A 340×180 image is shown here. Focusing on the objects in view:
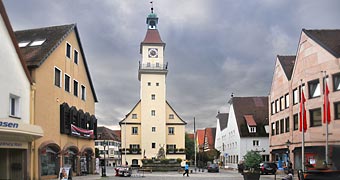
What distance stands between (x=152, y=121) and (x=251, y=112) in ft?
61.7

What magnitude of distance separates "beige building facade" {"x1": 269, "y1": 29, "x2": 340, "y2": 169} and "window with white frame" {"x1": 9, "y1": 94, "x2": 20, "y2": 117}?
2198 cm

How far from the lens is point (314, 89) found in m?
44.3

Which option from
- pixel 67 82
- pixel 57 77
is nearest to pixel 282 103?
pixel 67 82

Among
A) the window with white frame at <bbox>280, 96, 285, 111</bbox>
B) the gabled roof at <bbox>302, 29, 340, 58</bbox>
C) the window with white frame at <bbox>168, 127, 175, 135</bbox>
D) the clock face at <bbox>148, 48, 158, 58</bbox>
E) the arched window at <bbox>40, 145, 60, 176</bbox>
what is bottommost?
the arched window at <bbox>40, 145, 60, 176</bbox>

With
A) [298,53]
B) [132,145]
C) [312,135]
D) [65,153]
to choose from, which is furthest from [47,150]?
[132,145]

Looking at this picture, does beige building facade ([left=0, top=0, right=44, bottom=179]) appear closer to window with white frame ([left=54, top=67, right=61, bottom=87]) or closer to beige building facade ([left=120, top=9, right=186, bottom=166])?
window with white frame ([left=54, top=67, right=61, bottom=87])

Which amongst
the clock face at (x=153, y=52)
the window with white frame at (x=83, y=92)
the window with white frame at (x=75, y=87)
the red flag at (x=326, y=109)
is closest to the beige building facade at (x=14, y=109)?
the window with white frame at (x=75, y=87)

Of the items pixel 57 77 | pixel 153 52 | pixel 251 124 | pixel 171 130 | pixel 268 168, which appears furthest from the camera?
pixel 153 52

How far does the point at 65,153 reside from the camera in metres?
37.6

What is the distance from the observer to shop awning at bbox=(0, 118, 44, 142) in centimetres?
2448

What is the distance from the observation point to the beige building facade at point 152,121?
281ft

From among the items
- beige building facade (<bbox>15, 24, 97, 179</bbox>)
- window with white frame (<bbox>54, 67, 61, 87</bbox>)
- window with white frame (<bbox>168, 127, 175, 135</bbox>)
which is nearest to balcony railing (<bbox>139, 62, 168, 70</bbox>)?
window with white frame (<bbox>168, 127, 175, 135</bbox>)

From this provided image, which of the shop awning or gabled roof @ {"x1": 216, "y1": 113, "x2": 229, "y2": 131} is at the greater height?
gabled roof @ {"x1": 216, "y1": 113, "x2": 229, "y2": 131}

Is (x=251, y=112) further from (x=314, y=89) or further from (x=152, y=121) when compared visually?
(x=314, y=89)
